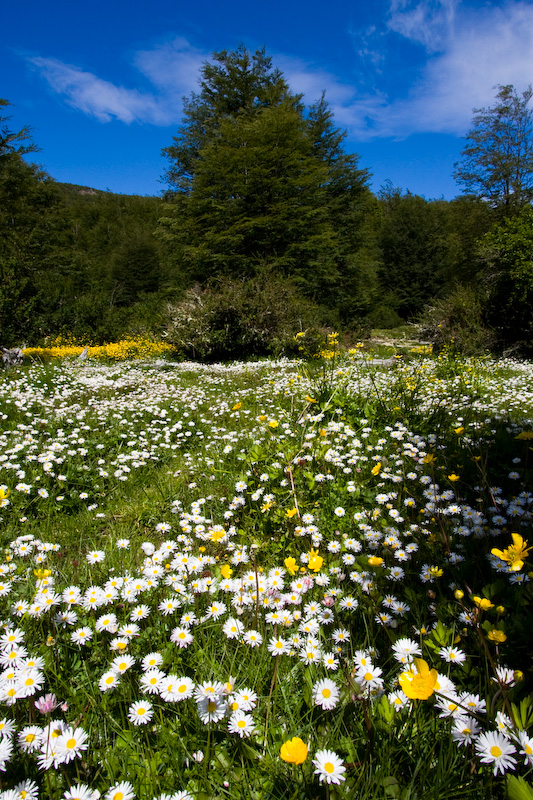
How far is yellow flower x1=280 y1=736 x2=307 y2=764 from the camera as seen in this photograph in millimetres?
666

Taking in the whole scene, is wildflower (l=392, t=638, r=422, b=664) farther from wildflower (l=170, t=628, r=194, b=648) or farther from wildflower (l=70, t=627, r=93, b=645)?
wildflower (l=70, t=627, r=93, b=645)

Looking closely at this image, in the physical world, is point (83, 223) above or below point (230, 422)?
above

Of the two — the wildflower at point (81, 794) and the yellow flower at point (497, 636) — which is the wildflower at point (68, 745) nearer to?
the wildflower at point (81, 794)

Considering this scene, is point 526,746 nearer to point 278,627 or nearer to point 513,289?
point 278,627

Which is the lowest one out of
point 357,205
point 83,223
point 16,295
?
point 16,295

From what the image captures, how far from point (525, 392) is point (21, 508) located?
248 inches

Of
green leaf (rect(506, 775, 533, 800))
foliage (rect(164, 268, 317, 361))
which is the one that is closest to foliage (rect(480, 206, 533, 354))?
foliage (rect(164, 268, 317, 361))

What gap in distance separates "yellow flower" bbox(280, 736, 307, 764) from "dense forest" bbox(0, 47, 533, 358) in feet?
33.2

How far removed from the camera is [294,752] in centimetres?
69

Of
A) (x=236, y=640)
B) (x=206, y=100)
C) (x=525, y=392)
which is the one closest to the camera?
(x=236, y=640)

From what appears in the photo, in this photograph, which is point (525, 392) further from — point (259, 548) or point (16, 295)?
point (16, 295)

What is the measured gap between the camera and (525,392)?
5.57 metres

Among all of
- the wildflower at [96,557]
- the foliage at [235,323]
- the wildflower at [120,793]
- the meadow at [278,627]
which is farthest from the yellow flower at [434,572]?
the foliage at [235,323]

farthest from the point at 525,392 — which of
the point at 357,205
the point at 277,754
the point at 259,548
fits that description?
the point at 357,205
